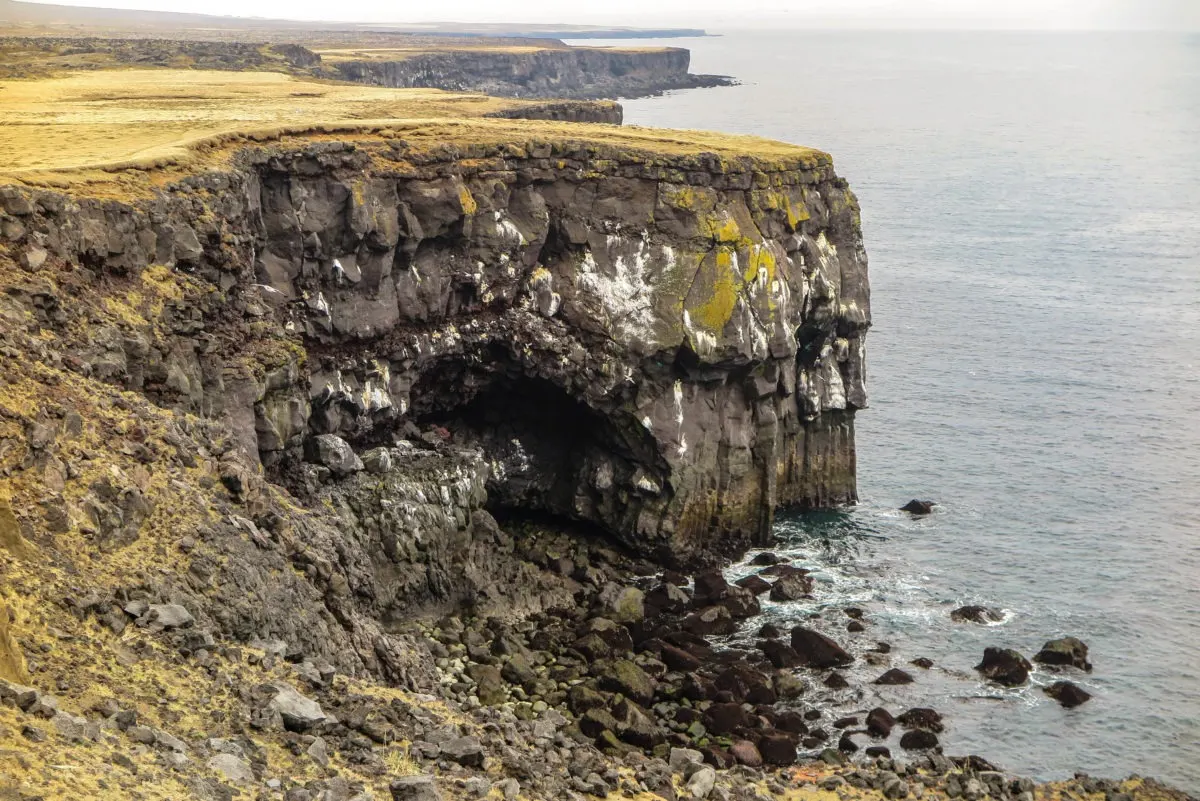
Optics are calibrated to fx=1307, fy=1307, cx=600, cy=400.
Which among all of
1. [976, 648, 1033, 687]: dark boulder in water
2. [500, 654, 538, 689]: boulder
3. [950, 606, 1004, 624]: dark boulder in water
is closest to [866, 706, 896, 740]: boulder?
[976, 648, 1033, 687]: dark boulder in water

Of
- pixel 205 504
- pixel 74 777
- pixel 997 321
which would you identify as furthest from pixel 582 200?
pixel 997 321

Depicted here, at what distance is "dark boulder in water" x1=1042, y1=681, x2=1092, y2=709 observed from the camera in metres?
47.8

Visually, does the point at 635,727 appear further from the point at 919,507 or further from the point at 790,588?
the point at 919,507

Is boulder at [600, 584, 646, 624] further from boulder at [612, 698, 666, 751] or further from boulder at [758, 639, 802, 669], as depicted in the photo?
boulder at [612, 698, 666, 751]

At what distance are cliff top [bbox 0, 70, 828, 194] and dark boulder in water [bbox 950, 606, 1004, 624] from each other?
74.0 feet

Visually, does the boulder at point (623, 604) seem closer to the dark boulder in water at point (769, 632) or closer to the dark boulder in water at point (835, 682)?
the dark boulder in water at point (769, 632)

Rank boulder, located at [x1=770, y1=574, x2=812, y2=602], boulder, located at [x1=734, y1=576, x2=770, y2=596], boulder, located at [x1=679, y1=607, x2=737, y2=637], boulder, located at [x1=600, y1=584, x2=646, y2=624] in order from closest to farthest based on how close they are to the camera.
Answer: boulder, located at [x1=679, y1=607, x2=737, y2=637], boulder, located at [x1=600, y1=584, x2=646, y2=624], boulder, located at [x1=770, y1=574, x2=812, y2=602], boulder, located at [x1=734, y1=576, x2=770, y2=596]

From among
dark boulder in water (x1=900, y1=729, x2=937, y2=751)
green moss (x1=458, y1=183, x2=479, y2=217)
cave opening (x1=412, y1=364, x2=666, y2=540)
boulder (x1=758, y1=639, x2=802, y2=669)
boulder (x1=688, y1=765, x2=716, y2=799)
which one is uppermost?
green moss (x1=458, y1=183, x2=479, y2=217)

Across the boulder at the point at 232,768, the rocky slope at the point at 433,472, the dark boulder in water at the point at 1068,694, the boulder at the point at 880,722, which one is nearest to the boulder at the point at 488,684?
the rocky slope at the point at 433,472

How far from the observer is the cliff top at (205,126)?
42719mm

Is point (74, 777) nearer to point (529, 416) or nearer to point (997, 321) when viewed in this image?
point (529, 416)

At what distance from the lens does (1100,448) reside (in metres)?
72.6

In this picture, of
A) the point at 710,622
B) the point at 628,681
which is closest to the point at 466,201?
the point at 710,622

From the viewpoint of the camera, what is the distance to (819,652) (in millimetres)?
50031
